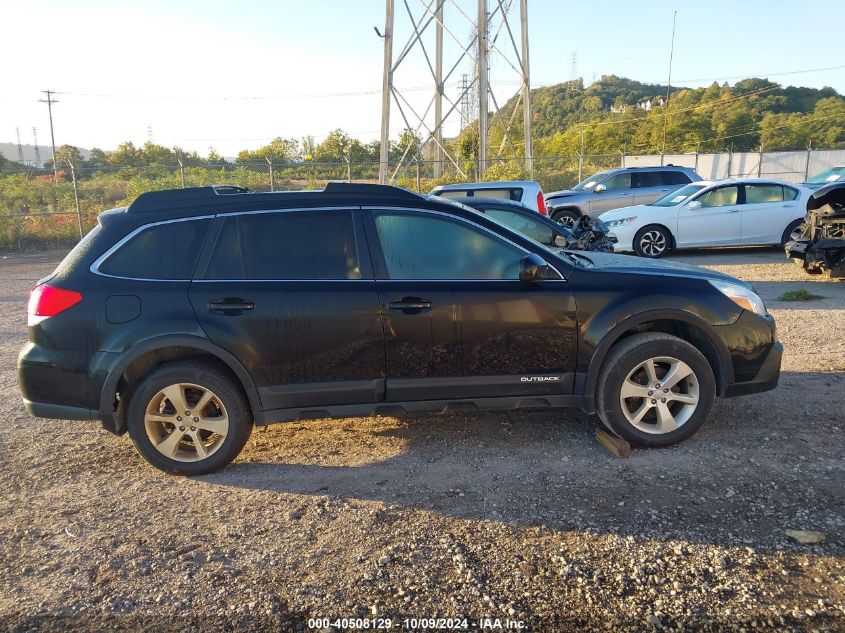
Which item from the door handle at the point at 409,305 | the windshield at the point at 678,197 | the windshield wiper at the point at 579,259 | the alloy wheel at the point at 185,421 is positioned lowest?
the alloy wheel at the point at 185,421

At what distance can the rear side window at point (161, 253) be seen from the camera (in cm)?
400

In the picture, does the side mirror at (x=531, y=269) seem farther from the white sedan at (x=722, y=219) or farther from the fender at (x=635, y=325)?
the white sedan at (x=722, y=219)

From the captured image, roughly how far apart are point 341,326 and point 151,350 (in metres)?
1.17

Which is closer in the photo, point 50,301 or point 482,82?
point 50,301

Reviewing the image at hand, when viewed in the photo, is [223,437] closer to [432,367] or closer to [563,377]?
[432,367]

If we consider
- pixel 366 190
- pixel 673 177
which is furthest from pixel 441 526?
pixel 673 177

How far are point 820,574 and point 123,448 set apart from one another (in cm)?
431

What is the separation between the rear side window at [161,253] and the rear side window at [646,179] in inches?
555

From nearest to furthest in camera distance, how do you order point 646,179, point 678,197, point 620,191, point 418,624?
point 418,624
point 678,197
point 620,191
point 646,179

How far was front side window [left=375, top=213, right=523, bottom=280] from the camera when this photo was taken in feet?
13.6

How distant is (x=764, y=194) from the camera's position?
41.3ft

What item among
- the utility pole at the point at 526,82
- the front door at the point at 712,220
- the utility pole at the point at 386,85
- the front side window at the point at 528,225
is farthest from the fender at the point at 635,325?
the utility pole at the point at 526,82

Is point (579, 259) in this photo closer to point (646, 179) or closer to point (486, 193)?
point (486, 193)

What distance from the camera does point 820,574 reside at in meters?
2.87
